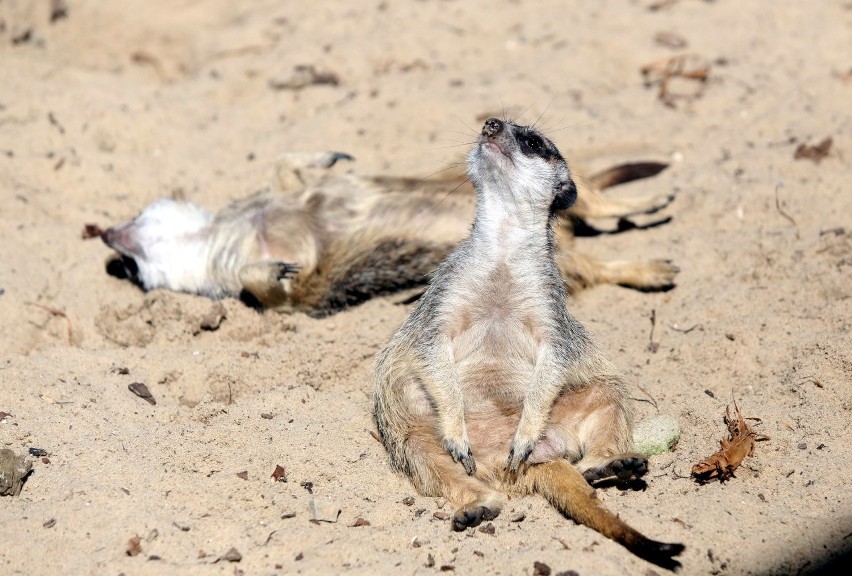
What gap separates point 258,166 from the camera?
5.81 meters

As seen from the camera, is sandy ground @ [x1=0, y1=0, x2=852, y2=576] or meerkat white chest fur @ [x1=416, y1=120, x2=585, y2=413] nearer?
sandy ground @ [x1=0, y1=0, x2=852, y2=576]

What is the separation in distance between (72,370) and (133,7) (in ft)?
15.1

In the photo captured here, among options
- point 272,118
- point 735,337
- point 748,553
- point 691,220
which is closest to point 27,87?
point 272,118

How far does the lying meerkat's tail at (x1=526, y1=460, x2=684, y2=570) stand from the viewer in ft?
9.20

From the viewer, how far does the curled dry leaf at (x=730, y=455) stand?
3.28 meters

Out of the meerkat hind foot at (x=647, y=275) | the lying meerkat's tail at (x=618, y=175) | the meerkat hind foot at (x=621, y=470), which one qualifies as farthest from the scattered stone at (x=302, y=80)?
the meerkat hind foot at (x=621, y=470)

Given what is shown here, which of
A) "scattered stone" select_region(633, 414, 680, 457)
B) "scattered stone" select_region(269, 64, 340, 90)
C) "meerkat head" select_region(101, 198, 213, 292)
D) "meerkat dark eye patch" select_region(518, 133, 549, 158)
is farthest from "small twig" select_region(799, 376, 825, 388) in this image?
"scattered stone" select_region(269, 64, 340, 90)

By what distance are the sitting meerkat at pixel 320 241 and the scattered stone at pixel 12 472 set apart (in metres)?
1.68

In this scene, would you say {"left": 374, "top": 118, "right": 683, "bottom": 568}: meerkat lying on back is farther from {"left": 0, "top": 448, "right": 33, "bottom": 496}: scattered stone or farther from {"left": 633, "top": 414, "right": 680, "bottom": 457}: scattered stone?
{"left": 0, "top": 448, "right": 33, "bottom": 496}: scattered stone

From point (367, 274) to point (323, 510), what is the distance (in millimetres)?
1753

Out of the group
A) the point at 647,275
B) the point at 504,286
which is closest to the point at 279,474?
the point at 504,286

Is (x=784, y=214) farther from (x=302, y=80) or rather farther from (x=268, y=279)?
(x=302, y=80)

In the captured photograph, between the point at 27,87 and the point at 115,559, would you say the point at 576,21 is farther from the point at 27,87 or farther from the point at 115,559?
the point at 115,559

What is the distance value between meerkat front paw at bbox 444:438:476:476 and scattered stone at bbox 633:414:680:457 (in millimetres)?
605
